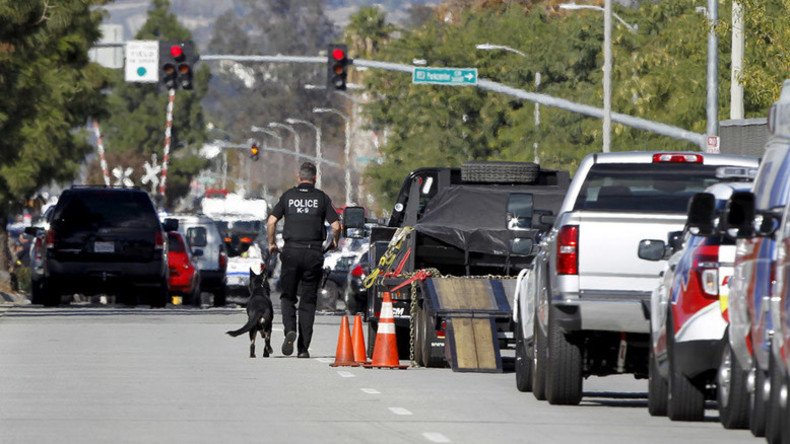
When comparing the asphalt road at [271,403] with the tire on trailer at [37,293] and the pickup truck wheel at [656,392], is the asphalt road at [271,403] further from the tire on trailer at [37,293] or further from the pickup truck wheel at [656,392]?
the tire on trailer at [37,293]

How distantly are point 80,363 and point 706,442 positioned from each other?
9.77 meters

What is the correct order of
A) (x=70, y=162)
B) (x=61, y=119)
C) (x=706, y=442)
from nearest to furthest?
1. (x=706, y=442)
2. (x=61, y=119)
3. (x=70, y=162)

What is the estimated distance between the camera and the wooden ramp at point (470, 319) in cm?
2264

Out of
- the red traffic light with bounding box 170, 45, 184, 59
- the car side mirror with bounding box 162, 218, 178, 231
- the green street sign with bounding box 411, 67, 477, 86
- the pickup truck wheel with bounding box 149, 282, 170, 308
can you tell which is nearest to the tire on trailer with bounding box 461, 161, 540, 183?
the pickup truck wheel with bounding box 149, 282, 170, 308

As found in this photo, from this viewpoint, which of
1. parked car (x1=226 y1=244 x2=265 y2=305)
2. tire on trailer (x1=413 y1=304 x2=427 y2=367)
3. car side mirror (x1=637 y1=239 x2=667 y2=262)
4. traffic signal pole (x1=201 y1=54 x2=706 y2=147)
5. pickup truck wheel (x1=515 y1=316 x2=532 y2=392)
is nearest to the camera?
car side mirror (x1=637 y1=239 x2=667 y2=262)

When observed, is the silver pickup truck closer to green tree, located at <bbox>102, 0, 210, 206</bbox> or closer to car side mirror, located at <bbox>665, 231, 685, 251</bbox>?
car side mirror, located at <bbox>665, 231, 685, 251</bbox>

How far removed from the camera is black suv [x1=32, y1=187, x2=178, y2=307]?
3931 cm

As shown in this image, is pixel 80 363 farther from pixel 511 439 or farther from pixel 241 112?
pixel 241 112

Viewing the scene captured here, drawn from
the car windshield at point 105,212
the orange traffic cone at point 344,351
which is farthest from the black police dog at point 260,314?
the car windshield at point 105,212

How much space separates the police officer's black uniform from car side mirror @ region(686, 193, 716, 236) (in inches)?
384

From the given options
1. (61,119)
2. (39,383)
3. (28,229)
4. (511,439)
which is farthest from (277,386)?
(61,119)

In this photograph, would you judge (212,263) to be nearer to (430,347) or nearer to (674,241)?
(430,347)

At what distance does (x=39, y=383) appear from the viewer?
20.3 meters

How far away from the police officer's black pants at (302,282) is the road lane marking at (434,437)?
9441mm
